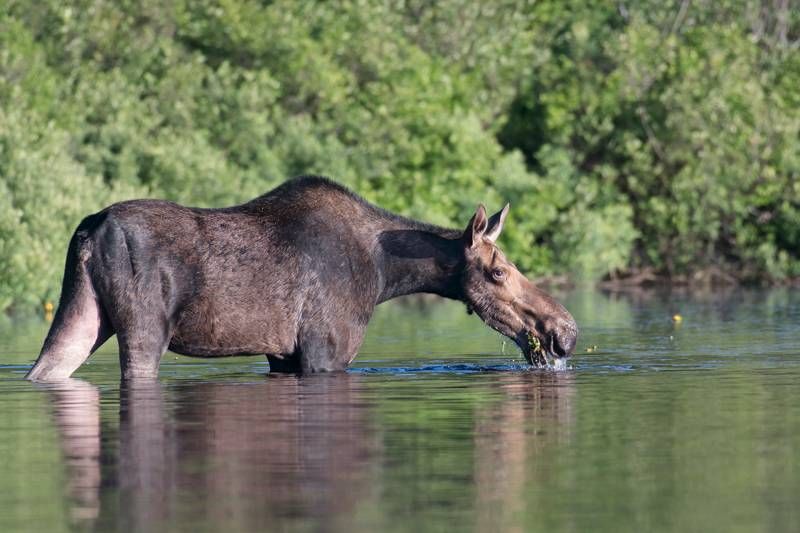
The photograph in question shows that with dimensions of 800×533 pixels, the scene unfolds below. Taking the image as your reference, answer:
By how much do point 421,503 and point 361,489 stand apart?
1.79ft

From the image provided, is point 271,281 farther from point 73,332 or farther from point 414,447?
point 414,447

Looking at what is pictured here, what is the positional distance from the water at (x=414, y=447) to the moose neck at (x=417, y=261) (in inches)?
34.8

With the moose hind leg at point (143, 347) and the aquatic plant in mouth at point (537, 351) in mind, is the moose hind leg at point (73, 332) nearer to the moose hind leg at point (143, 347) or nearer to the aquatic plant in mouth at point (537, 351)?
the moose hind leg at point (143, 347)

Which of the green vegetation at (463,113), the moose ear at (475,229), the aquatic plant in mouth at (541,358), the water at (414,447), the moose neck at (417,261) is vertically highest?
the green vegetation at (463,113)

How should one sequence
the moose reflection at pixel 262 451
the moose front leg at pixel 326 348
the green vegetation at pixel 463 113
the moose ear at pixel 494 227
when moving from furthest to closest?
the green vegetation at pixel 463 113 < the moose ear at pixel 494 227 < the moose front leg at pixel 326 348 < the moose reflection at pixel 262 451

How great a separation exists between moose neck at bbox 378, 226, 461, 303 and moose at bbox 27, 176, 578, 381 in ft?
0.05

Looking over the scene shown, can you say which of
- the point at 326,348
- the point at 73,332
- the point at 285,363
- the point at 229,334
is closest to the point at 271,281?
the point at 229,334

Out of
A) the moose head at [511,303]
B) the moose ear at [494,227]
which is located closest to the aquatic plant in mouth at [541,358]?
the moose head at [511,303]

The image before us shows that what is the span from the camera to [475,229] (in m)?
18.9

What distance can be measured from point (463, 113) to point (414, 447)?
38287mm

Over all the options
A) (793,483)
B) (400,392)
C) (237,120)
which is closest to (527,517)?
(793,483)

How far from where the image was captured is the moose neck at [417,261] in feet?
61.9

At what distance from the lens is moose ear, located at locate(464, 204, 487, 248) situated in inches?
739

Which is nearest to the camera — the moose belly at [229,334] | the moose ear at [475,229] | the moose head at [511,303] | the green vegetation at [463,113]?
the moose belly at [229,334]
